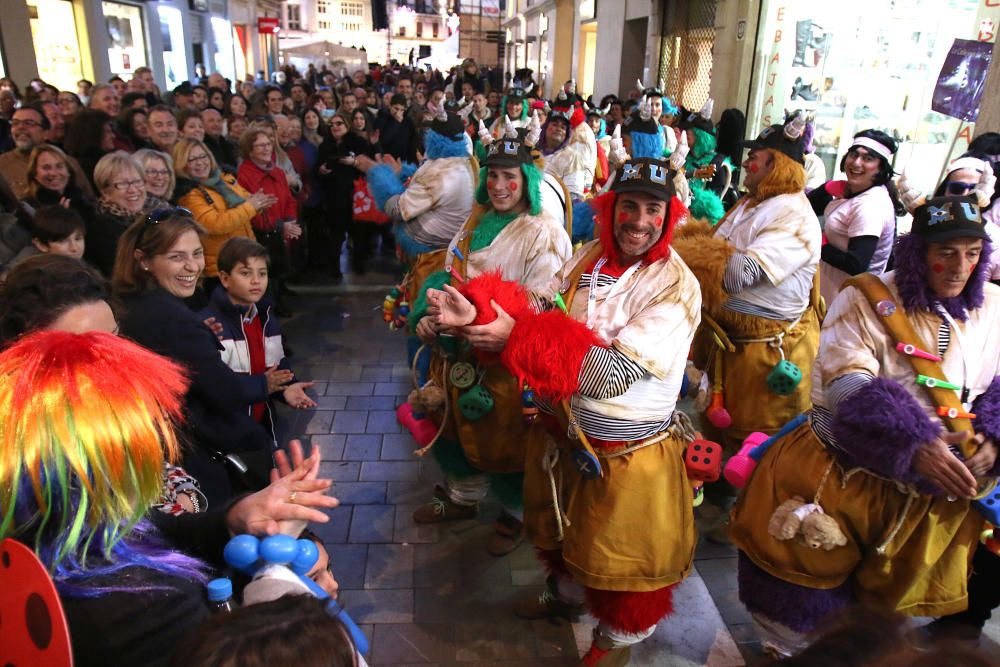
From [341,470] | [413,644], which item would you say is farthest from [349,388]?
[413,644]

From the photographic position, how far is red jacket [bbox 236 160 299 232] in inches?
229

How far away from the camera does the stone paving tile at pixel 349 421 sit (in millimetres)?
4672

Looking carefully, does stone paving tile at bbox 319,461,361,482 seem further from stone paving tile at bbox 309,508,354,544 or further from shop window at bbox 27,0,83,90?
shop window at bbox 27,0,83,90

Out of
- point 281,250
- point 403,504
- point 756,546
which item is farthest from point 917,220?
point 281,250

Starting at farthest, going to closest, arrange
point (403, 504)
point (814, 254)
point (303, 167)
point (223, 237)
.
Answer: point (303, 167) → point (223, 237) → point (403, 504) → point (814, 254)

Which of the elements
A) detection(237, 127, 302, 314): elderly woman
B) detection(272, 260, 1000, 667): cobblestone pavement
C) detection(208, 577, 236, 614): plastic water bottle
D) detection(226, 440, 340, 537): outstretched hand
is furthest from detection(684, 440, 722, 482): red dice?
detection(237, 127, 302, 314): elderly woman

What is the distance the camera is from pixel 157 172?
4.41m

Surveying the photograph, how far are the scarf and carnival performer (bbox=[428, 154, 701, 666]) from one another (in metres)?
3.17

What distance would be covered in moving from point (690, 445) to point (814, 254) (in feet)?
4.31

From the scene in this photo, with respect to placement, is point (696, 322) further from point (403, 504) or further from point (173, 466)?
point (403, 504)

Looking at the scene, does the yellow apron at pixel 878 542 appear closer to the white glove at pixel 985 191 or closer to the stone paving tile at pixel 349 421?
the white glove at pixel 985 191

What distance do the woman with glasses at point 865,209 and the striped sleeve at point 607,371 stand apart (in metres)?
2.09

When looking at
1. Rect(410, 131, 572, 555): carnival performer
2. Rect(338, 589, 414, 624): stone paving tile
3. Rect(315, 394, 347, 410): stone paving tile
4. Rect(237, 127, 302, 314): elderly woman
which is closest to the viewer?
Rect(338, 589, 414, 624): stone paving tile

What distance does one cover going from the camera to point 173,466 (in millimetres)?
2027
